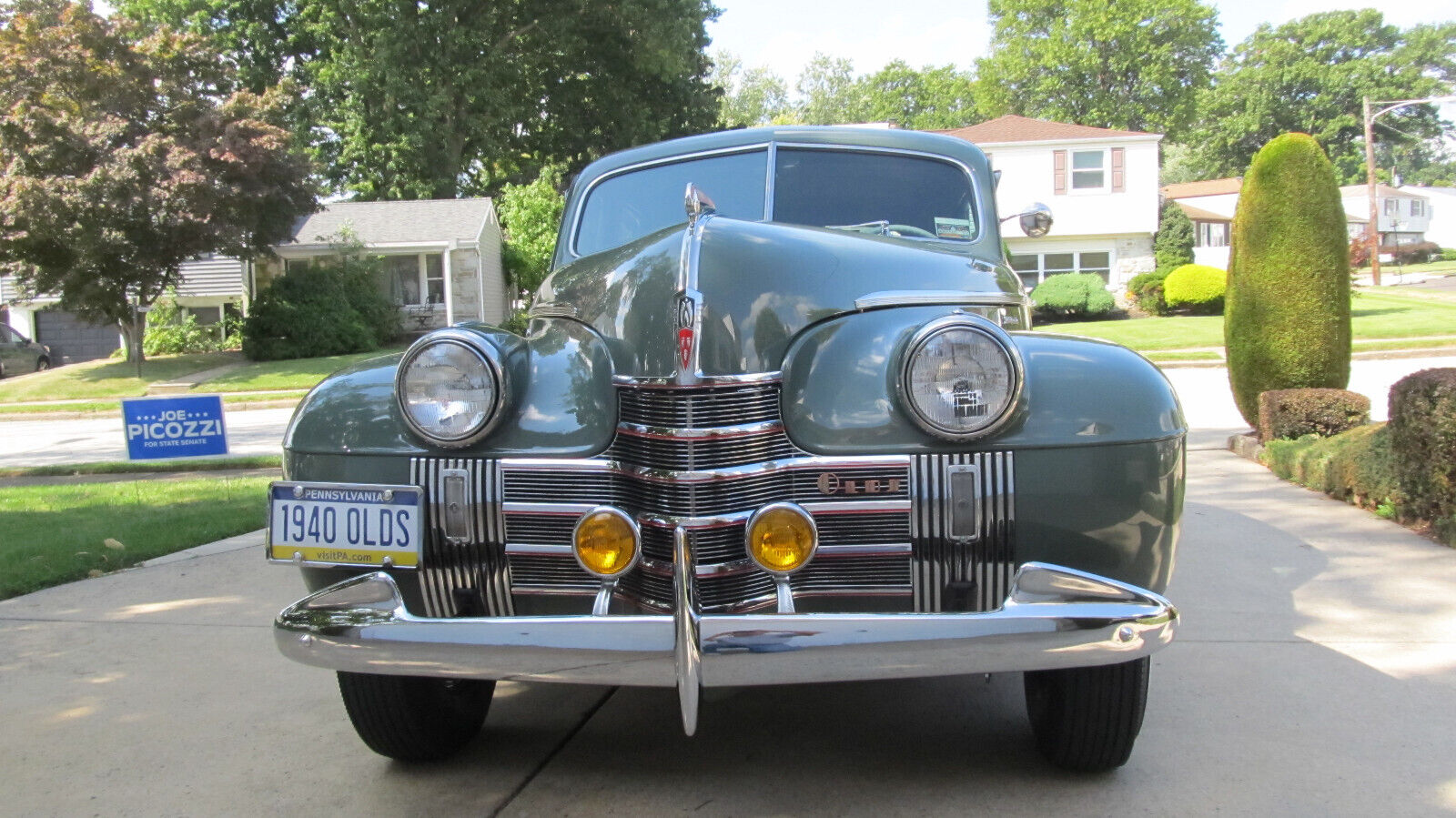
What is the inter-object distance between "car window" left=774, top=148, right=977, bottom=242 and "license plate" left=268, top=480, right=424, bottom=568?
177cm

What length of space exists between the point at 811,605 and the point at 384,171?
30.8 meters

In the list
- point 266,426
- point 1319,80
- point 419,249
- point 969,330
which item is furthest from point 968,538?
point 1319,80

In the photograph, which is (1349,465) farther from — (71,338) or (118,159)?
(71,338)

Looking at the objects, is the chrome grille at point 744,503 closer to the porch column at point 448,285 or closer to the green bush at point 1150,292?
the porch column at point 448,285

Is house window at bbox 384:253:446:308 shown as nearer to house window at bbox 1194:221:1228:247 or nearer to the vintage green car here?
the vintage green car

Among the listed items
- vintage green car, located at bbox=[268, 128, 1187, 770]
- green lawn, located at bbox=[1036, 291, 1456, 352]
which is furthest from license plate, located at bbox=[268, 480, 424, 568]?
green lawn, located at bbox=[1036, 291, 1456, 352]

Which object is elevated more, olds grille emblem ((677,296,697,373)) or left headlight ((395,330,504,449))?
olds grille emblem ((677,296,697,373))

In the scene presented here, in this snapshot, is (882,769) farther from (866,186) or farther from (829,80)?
(829,80)

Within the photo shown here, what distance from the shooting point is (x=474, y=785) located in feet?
9.75

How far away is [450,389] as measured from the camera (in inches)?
108

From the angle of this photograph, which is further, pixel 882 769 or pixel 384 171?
pixel 384 171

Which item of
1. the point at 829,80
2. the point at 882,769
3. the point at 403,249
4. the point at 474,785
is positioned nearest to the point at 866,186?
the point at 882,769

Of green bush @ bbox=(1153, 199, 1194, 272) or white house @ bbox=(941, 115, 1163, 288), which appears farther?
green bush @ bbox=(1153, 199, 1194, 272)

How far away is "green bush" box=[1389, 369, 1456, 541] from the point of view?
5.33 metres
